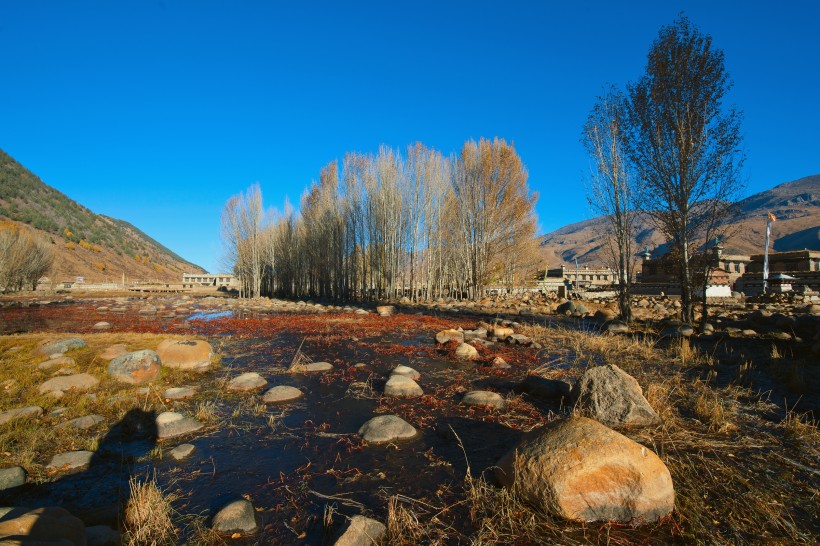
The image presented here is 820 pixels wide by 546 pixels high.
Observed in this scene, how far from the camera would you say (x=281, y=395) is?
648cm

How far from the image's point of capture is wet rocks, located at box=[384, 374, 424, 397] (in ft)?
21.8

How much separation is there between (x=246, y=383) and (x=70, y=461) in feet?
10.2

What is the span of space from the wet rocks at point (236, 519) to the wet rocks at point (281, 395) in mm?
3166

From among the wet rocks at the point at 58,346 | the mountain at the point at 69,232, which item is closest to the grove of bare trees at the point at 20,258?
the mountain at the point at 69,232

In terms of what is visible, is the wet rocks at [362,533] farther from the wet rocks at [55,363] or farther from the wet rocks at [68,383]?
the wet rocks at [55,363]

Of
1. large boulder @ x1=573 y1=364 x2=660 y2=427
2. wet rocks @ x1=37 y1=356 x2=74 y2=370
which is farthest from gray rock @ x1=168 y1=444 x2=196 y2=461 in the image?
wet rocks @ x1=37 y1=356 x2=74 y2=370

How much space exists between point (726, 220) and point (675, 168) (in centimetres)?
245

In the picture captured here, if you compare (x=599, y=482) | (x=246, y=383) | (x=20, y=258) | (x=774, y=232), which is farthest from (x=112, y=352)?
(x=774, y=232)

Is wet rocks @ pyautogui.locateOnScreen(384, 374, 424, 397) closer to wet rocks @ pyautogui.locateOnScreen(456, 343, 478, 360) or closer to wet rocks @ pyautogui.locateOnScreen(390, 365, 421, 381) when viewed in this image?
wet rocks @ pyautogui.locateOnScreen(390, 365, 421, 381)

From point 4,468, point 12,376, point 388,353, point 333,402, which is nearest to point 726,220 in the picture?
point 388,353

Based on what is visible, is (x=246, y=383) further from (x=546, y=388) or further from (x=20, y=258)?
(x=20, y=258)

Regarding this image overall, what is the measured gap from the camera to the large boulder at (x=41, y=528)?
207 centimetres

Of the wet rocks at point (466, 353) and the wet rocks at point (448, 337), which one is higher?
the wet rocks at point (448, 337)

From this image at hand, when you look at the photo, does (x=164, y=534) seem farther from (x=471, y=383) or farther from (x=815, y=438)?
(x=815, y=438)
